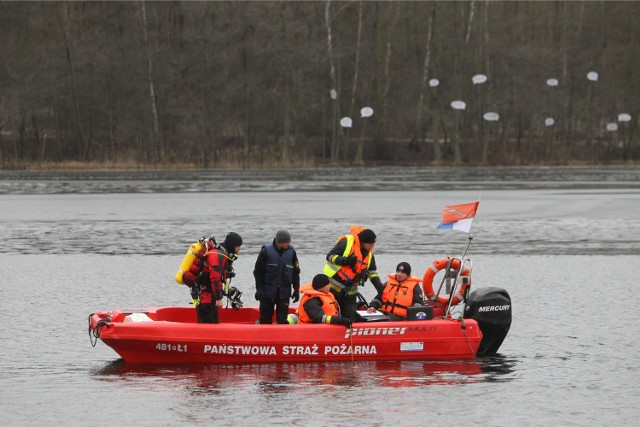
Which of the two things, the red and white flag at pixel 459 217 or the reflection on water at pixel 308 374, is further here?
the red and white flag at pixel 459 217

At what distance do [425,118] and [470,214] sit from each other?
47.1 m

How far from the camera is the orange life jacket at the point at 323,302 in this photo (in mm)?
13812

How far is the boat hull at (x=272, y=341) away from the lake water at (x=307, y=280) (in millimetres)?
153

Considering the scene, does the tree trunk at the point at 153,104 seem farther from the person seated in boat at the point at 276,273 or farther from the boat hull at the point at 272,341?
the boat hull at the point at 272,341

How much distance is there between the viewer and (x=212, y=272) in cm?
1356

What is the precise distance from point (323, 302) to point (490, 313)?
220 centimetres

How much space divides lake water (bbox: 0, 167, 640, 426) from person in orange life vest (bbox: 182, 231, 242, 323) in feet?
2.54

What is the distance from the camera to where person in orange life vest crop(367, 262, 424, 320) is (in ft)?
46.5

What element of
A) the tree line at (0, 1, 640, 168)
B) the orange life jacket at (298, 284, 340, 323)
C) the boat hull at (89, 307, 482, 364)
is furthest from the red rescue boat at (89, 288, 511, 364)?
the tree line at (0, 1, 640, 168)

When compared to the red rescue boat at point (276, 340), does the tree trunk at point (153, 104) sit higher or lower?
higher

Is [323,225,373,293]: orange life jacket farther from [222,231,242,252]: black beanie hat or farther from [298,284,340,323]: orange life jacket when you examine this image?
[222,231,242,252]: black beanie hat

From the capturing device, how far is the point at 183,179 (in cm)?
5456

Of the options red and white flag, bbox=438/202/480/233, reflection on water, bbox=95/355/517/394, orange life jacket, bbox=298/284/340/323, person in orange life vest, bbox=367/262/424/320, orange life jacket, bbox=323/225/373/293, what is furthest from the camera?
red and white flag, bbox=438/202/480/233

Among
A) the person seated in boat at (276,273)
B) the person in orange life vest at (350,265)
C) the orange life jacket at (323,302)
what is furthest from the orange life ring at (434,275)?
the person seated in boat at (276,273)
